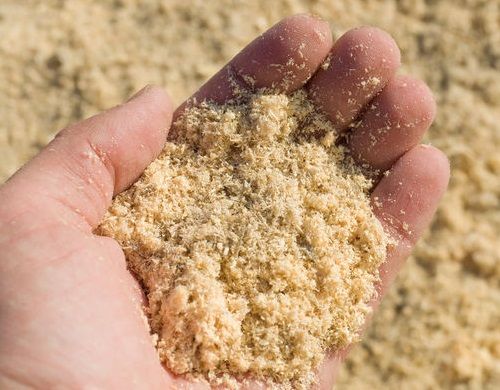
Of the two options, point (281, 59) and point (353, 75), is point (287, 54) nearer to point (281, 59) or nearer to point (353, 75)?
point (281, 59)

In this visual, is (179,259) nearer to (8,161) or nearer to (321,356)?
(321,356)

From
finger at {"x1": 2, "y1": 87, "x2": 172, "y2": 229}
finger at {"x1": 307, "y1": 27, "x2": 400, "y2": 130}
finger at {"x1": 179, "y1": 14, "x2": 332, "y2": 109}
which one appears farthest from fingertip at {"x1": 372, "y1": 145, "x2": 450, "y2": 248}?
finger at {"x1": 2, "y1": 87, "x2": 172, "y2": 229}

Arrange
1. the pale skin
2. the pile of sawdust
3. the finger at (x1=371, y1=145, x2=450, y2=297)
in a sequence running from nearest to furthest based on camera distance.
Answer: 1. the pale skin
2. the pile of sawdust
3. the finger at (x1=371, y1=145, x2=450, y2=297)

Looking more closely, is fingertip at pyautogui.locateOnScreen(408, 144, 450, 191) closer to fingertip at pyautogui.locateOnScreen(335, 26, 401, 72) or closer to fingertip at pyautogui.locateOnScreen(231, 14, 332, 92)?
fingertip at pyautogui.locateOnScreen(335, 26, 401, 72)

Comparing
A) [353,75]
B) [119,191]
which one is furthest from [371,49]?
[119,191]

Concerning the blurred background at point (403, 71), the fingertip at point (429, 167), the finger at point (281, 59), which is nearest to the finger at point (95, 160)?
the finger at point (281, 59)

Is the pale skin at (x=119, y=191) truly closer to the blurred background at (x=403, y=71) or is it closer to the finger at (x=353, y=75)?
the finger at (x=353, y=75)

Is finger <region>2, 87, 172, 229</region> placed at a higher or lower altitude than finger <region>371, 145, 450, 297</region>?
higher

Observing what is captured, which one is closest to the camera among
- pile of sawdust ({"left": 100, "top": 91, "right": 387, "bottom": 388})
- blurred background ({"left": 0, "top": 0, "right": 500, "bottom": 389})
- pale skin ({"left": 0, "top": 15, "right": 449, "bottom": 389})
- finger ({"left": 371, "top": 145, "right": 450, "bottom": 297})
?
pale skin ({"left": 0, "top": 15, "right": 449, "bottom": 389})
